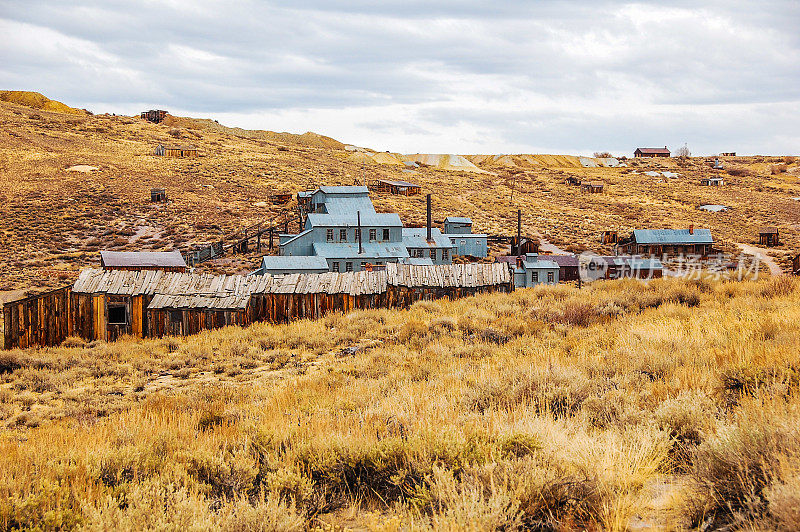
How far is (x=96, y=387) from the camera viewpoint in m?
11.3

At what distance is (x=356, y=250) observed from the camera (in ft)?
126

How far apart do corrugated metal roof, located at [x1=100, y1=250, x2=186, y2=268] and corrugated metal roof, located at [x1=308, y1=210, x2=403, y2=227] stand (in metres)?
10.8

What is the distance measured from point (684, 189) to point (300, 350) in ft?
321

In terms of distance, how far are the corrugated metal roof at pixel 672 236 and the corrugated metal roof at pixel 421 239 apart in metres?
21.7

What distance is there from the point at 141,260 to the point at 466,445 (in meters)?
30.8

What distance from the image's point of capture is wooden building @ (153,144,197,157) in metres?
82.3

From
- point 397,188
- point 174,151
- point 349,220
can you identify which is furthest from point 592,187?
point 174,151

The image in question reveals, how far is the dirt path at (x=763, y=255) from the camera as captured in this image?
1617 inches

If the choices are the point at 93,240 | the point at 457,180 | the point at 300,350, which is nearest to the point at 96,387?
the point at 300,350

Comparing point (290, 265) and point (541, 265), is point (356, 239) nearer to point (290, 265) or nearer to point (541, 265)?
point (290, 265)

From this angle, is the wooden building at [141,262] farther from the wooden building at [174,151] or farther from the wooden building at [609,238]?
the wooden building at [174,151]

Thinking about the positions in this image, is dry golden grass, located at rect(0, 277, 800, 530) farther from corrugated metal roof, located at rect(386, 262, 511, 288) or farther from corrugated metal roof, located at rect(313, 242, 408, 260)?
corrugated metal roof, located at rect(313, 242, 408, 260)

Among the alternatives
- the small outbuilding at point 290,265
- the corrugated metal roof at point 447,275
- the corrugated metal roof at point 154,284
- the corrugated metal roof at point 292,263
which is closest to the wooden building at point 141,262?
the small outbuilding at point 290,265

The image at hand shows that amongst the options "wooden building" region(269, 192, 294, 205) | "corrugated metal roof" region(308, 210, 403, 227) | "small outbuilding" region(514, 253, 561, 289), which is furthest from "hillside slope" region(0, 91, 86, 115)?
"small outbuilding" region(514, 253, 561, 289)
